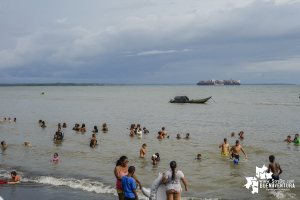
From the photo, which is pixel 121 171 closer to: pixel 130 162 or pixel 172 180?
pixel 172 180

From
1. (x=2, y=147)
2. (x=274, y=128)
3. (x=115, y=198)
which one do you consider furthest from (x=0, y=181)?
(x=274, y=128)

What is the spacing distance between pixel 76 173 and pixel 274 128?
24.5 metres

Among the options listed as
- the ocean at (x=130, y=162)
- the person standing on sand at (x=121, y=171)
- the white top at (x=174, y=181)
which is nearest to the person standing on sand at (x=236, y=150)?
the ocean at (x=130, y=162)

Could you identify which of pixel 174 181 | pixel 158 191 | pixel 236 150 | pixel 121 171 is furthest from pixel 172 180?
pixel 236 150

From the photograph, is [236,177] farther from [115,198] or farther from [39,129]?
[39,129]

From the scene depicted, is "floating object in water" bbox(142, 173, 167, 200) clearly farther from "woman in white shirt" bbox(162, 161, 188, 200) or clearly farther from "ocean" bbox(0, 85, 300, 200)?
"ocean" bbox(0, 85, 300, 200)

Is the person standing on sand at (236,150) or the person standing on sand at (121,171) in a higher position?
the person standing on sand at (121,171)

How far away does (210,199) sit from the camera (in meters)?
12.3

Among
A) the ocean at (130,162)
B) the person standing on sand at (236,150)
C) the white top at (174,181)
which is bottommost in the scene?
the ocean at (130,162)

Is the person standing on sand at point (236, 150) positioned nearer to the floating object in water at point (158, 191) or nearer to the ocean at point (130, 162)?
the ocean at point (130, 162)

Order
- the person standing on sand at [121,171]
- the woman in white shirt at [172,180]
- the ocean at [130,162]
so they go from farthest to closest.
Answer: the ocean at [130,162], the person standing on sand at [121,171], the woman in white shirt at [172,180]

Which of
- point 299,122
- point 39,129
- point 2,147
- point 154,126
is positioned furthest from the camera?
point 299,122

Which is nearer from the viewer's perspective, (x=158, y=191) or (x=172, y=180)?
(x=172, y=180)

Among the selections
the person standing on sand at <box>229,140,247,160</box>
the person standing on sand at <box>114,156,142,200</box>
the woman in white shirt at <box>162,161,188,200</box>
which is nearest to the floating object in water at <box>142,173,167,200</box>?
the woman in white shirt at <box>162,161,188,200</box>
